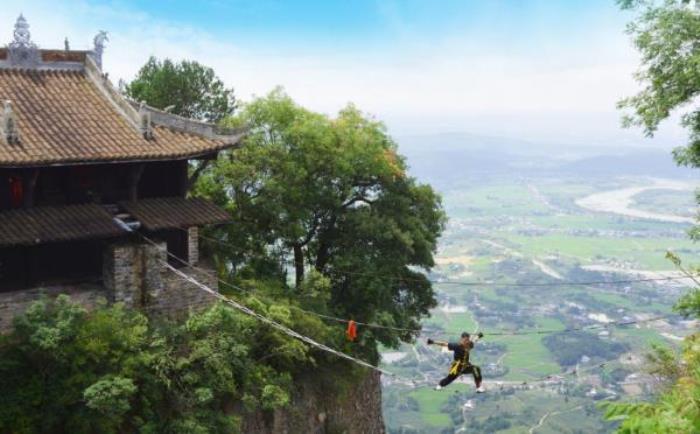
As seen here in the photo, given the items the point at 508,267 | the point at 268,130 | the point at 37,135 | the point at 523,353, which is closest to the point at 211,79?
the point at 268,130

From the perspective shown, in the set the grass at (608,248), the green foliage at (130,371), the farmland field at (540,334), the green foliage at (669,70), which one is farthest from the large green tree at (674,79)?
the grass at (608,248)

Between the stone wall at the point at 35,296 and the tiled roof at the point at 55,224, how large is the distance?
5.13 feet

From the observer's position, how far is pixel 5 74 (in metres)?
21.8

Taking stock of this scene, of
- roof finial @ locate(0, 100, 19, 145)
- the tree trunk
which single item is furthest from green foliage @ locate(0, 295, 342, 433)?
the tree trunk

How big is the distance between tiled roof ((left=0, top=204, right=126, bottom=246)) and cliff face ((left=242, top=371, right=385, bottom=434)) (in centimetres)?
659

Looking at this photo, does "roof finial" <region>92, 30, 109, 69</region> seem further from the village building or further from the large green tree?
the large green tree

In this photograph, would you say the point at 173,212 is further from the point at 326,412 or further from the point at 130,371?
the point at 326,412

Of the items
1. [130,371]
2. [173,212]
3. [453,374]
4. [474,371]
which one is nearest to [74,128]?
[173,212]

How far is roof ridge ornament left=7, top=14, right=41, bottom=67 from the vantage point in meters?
22.1

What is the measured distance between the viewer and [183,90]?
33.8m

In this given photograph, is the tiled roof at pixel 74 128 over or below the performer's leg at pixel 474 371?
over

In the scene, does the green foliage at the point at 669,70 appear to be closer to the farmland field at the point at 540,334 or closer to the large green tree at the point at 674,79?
the large green tree at the point at 674,79

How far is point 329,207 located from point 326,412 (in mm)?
8093

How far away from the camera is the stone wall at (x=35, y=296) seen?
1886 centimetres
